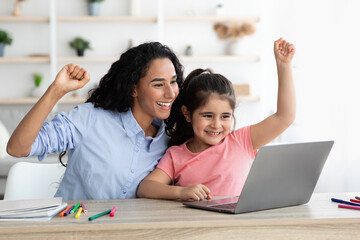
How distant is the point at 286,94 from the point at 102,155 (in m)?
0.70

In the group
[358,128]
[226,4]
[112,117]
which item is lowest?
[358,128]

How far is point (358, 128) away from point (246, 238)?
2.98 meters

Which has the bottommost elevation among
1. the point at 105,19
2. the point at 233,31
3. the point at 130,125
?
the point at 130,125

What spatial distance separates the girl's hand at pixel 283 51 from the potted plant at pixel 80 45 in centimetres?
421

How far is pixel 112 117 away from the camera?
6.20 feet

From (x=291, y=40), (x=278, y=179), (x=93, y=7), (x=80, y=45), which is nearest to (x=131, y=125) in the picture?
(x=278, y=179)

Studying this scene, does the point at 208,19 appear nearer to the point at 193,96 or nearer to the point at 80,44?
the point at 80,44

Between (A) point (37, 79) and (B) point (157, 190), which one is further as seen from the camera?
(A) point (37, 79)

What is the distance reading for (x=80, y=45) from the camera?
219 inches

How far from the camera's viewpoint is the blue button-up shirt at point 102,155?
1784mm

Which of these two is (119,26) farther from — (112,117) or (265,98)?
(112,117)

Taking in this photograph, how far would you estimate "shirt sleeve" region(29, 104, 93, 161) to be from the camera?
160cm

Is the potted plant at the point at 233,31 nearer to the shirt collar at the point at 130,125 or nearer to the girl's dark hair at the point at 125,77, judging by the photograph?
the girl's dark hair at the point at 125,77

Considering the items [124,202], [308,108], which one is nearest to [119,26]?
[308,108]
